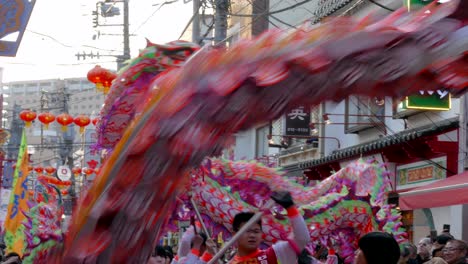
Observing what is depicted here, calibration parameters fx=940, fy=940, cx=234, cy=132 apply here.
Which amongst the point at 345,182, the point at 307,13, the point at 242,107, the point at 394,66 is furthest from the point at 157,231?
the point at 307,13

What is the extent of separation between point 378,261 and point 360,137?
759 inches

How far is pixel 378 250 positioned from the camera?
3.92m

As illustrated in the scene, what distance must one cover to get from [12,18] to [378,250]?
820cm

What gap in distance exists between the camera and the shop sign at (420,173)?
59.8ft

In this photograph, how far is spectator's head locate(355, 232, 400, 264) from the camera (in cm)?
392

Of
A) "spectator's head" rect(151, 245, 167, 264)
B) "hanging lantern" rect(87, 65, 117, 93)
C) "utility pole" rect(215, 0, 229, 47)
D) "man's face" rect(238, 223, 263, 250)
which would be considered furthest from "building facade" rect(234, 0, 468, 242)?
"man's face" rect(238, 223, 263, 250)

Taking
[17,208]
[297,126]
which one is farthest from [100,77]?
[297,126]

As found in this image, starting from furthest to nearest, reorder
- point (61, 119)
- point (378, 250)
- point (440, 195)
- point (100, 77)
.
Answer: point (61, 119), point (100, 77), point (440, 195), point (378, 250)

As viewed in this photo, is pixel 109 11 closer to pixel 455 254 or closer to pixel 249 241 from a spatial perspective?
pixel 455 254

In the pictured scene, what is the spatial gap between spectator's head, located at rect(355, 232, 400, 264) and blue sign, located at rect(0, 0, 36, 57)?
7940 millimetres

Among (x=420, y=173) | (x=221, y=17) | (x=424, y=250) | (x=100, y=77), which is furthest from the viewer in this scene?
(x=420, y=173)

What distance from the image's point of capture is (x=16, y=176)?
2248cm

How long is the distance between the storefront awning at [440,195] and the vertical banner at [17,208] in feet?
27.0

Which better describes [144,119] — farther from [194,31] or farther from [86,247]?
[194,31]
